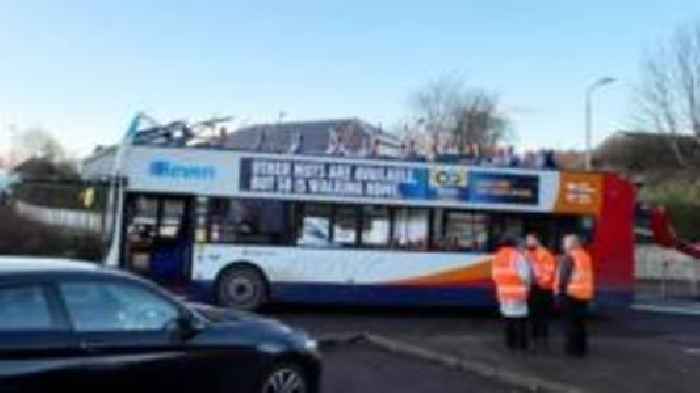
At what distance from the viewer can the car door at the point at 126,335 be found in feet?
31.0

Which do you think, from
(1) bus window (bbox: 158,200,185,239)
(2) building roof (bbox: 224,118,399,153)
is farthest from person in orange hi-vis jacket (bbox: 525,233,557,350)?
(2) building roof (bbox: 224,118,399,153)

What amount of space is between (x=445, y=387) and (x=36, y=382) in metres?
6.13

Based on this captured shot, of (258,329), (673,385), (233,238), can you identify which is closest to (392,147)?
(233,238)

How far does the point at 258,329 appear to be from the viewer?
36.1 ft

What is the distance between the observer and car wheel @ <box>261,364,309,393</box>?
11.0 metres

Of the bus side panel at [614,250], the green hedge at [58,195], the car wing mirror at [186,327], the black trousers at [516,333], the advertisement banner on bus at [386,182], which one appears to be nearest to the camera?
the car wing mirror at [186,327]

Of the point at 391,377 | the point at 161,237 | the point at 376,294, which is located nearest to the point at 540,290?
the point at 391,377

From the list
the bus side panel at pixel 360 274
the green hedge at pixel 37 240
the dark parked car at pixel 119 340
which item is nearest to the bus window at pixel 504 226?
the bus side panel at pixel 360 274

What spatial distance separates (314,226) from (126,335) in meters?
15.2

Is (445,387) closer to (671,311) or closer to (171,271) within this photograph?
(171,271)

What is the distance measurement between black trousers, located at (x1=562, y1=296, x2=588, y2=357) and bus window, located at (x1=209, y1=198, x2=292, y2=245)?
8.18m

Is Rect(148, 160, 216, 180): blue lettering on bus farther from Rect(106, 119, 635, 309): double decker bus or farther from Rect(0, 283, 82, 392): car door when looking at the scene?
Rect(0, 283, 82, 392): car door

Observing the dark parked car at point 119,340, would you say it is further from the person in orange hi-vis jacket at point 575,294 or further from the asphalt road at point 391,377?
the person in orange hi-vis jacket at point 575,294

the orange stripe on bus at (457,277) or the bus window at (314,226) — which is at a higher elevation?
the bus window at (314,226)
